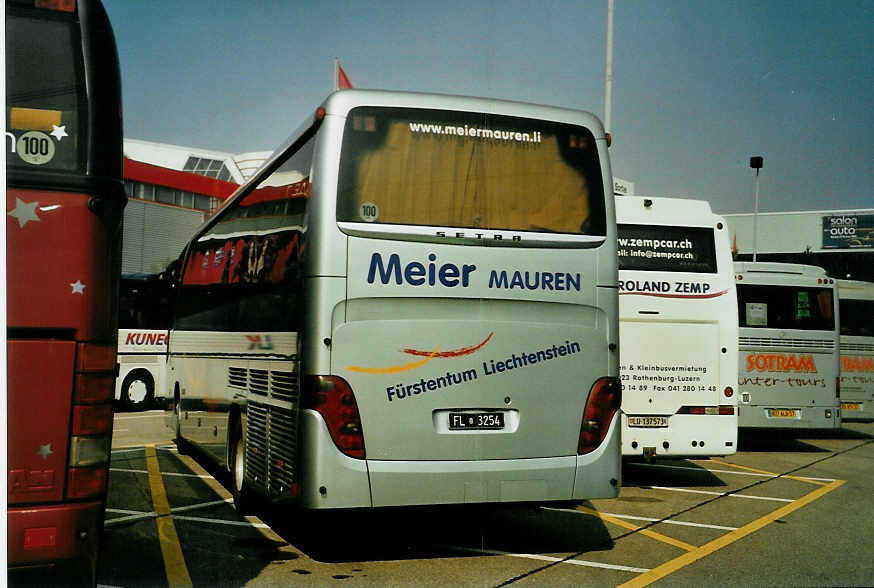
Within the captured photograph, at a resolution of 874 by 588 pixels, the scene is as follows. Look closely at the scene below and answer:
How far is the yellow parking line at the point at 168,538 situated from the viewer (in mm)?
6259

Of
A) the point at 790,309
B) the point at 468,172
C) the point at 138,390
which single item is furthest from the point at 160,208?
Answer: the point at 468,172

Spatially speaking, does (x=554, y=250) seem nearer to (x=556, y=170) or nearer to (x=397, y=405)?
(x=556, y=170)

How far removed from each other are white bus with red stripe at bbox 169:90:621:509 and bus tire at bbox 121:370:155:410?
15.7m

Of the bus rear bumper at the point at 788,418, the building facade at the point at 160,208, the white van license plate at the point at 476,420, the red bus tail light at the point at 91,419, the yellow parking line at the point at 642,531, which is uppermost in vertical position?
the building facade at the point at 160,208

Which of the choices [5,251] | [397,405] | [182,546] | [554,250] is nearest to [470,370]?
[397,405]

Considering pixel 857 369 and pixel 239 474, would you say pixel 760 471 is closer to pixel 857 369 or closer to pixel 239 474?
pixel 239 474

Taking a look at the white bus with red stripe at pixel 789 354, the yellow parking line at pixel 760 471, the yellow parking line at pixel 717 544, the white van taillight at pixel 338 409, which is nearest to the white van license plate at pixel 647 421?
the yellow parking line at pixel 717 544

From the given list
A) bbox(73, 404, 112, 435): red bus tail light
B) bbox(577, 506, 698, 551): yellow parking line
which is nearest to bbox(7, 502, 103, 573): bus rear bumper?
bbox(73, 404, 112, 435): red bus tail light

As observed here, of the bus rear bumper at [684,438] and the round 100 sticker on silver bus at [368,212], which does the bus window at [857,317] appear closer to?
the bus rear bumper at [684,438]

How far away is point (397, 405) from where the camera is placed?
6430 millimetres

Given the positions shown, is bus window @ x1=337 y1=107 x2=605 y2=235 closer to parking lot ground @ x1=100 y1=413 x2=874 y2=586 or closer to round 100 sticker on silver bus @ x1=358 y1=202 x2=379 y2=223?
round 100 sticker on silver bus @ x1=358 y1=202 x2=379 y2=223

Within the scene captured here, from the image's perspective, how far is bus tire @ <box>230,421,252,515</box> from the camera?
845 cm

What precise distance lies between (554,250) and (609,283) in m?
0.54

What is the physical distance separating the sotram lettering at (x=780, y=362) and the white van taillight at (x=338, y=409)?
10678 millimetres
